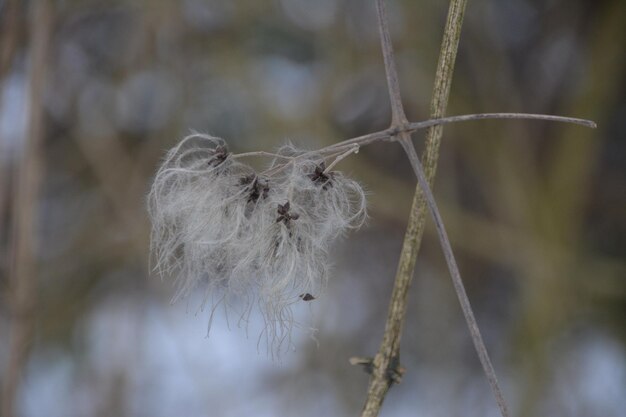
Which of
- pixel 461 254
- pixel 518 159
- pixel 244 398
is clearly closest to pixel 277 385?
pixel 244 398

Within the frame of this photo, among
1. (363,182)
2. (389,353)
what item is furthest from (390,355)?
(363,182)

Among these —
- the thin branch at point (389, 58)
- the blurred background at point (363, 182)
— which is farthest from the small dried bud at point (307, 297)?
the blurred background at point (363, 182)

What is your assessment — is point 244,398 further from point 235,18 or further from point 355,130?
point 235,18

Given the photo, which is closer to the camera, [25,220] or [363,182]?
[25,220]

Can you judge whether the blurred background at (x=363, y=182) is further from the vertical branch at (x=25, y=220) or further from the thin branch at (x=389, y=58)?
the thin branch at (x=389, y=58)

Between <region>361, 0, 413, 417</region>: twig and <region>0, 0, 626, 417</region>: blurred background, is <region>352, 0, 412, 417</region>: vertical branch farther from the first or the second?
<region>0, 0, 626, 417</region>: blurred background

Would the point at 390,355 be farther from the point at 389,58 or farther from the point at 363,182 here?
the point at 363,182
